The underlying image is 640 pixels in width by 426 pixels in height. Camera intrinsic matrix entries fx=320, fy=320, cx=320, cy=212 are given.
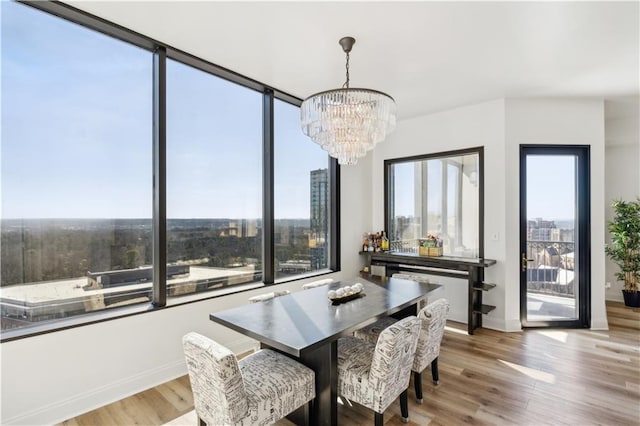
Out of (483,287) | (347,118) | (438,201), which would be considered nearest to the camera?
(347,118)

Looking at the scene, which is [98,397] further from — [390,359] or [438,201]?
[438,201]

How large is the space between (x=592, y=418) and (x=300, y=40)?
3642 mm

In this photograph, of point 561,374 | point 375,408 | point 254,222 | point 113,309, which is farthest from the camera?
point 254,222

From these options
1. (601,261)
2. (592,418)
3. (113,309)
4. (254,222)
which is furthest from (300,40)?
(601,261)

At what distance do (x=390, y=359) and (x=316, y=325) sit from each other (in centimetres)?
49

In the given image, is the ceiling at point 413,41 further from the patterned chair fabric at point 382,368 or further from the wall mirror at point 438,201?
the patterned chair fabric at point 382,368

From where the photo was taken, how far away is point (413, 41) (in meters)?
2.71

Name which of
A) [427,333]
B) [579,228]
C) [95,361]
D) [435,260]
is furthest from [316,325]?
[579,228]

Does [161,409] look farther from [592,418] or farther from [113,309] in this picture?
[592,418]

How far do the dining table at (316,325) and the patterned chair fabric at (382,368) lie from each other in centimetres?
10

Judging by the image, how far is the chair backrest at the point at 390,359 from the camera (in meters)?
1.89

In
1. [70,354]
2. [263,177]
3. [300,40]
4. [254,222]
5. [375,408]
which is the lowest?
[375,408]

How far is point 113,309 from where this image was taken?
262 centimetres

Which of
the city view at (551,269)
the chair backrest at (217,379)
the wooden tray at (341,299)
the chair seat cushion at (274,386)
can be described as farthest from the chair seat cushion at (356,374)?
the city view at (551,269)
